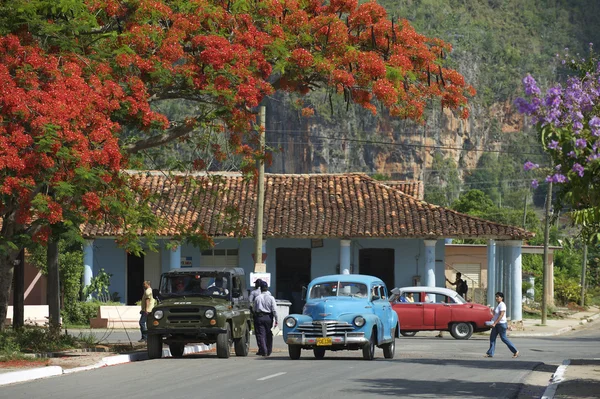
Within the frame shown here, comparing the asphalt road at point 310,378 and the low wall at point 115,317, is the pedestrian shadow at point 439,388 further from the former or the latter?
the low wall at point 115,317

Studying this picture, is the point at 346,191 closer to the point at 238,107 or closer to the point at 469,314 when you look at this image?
the point at 469,314

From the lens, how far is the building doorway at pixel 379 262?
47062 millimetres

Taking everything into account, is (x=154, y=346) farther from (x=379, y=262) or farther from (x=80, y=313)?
(x=379, y=262)

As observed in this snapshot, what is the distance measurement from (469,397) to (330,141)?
16167cm

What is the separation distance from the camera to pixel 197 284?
25.8 m

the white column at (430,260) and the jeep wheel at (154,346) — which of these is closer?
the jeep wheel at (154,346)

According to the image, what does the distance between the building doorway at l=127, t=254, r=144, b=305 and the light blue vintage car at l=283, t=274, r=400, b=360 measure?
22513 mm

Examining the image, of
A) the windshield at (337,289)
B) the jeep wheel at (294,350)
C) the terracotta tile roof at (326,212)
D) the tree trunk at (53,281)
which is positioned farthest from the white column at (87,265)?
the jeep wheel at (294,350)

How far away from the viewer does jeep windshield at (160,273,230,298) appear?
84.3 ft

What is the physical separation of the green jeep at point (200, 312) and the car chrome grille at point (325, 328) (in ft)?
5.95

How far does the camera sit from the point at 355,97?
25891mm

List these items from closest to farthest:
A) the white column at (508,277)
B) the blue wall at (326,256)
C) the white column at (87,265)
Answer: the white column at (87,265)
the white column at (508,277)
the blue wall at (326,256)

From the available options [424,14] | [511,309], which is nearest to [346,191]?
[511,309]

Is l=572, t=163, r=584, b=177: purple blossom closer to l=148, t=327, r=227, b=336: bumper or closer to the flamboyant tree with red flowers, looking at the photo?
the flamboyant tree with red flowers
